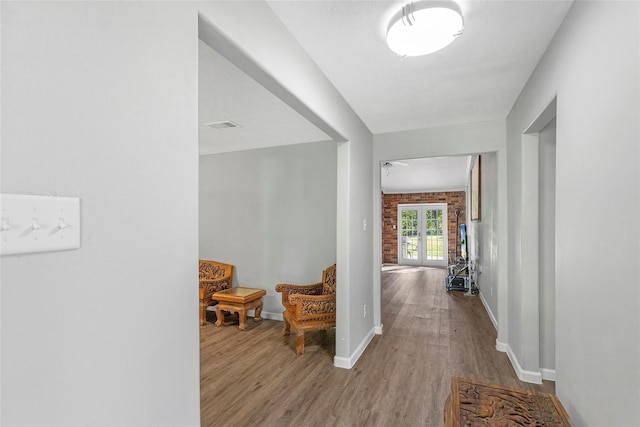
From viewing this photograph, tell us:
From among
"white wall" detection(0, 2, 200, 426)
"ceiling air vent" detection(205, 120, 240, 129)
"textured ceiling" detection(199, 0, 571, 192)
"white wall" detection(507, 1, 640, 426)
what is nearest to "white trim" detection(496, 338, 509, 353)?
"white wall" detection(507, 1, 640, 426)

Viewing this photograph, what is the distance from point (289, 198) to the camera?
14.1 ft

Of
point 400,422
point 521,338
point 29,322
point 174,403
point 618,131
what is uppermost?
point 618,131

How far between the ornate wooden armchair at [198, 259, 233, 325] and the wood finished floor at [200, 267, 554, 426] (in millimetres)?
290

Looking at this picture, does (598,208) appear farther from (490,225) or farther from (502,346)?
(490,225)

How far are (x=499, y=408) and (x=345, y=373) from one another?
4.96 ft

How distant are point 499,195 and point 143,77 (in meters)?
3.26

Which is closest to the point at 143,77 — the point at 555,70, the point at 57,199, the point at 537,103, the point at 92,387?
the point at 57,199

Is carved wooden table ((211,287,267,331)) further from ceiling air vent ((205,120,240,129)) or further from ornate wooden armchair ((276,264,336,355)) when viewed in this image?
ceiling air vent ((205,120,240,129))

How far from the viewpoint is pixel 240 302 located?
152 inches

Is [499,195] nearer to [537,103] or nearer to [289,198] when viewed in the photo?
[537,103]

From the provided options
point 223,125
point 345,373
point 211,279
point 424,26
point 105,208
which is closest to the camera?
point 105,208

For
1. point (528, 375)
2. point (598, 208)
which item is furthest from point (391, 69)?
point (528, 375)

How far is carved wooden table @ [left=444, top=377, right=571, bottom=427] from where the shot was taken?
131 centimetres

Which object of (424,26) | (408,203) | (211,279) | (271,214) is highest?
(424,26)
